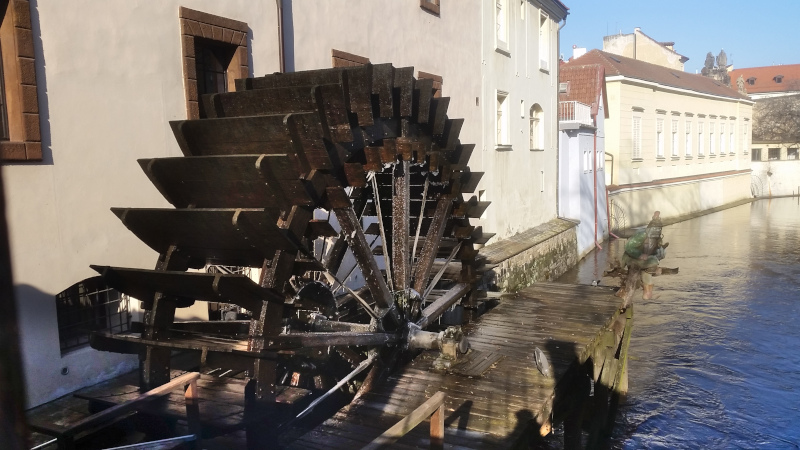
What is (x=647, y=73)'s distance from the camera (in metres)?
27.2

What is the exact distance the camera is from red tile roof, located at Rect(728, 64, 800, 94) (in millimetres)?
45994

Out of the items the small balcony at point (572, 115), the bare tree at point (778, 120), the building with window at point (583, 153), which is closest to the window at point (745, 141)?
the bare tree at point (778, 120)

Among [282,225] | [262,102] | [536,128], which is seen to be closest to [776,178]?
[536,128]

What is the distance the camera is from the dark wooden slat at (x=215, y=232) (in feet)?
13.2

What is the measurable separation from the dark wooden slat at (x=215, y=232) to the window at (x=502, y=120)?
9933mm

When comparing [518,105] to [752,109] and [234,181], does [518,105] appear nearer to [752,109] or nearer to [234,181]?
[234,181]

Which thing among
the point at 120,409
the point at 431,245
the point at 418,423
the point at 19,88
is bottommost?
the point at 418,423

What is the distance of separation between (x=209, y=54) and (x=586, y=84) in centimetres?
1638

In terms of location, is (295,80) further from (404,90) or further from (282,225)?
(282,225)

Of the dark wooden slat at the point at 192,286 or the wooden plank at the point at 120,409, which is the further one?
the dark wooden slat at the point at 192,286

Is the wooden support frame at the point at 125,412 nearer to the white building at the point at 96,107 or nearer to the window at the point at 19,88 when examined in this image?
the white building at the point at 96,107

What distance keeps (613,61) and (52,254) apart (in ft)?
75.9

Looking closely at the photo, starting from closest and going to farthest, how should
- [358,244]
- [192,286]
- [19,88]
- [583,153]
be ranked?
1. [192,286]
2. [19,88]
3. [358,244]
4. [583,153]

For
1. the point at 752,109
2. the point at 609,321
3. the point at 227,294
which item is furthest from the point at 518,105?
the point at 752,109
